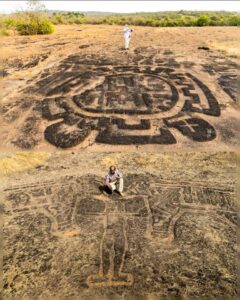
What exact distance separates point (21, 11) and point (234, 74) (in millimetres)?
18598

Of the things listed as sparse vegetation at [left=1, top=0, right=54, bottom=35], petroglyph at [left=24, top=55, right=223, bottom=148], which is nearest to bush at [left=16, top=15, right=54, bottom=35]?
sparse vegetation at [left=1, top=0, right=54, bottom=35]

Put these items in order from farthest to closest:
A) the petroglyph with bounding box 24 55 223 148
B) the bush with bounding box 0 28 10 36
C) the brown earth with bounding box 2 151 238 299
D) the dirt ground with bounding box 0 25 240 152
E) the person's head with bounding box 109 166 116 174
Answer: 1. the bush with bounding box 0 28 10 36
2. the petroglyph with bounding box 24 55 223 148
3. the dirt ground with bounding box 0 25 240 152
4. the person's head with bounding box 109 166 116 174
5. the brown earth with bounding box 2 151 238 299

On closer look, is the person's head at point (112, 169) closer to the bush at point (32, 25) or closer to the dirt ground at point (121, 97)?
the dirt ground at point (121, 97)

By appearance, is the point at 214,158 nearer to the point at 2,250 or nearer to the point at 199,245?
the point at 199,245

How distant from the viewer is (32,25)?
1070 inches

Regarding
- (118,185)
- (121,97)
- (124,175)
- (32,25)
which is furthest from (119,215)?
(32,25)

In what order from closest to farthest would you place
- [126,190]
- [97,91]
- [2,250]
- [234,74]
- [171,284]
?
1. [171,284]
2. [2,250]
3. [126,190]
4. [97,91]
5. [234,74]

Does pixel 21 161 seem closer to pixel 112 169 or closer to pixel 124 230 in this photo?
pixel 112 169

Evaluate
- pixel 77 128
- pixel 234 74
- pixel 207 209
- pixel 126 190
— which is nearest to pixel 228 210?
pixel 207 209

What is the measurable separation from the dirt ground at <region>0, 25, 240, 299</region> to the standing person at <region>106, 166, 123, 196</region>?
6.7 inches

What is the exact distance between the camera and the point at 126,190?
840 cm

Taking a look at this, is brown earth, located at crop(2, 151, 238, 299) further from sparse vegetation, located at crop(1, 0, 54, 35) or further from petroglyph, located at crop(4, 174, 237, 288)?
sparse vegetation, located at crop(1, 0, 54, 35)

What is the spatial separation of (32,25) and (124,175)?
72.0 feet

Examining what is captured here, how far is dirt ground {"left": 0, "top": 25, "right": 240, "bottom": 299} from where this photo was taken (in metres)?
6.09
